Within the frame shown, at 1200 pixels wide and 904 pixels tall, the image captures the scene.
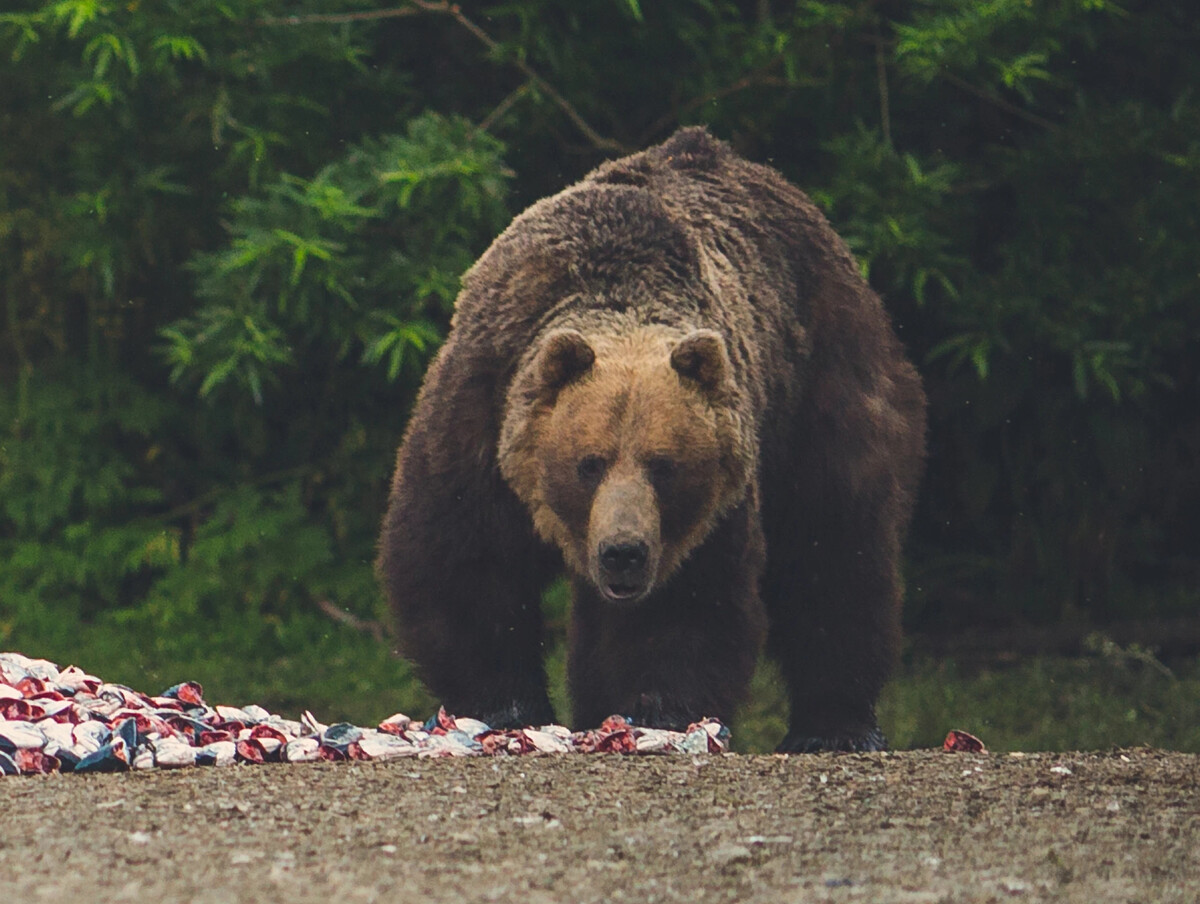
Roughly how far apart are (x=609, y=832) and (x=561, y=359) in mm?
1749

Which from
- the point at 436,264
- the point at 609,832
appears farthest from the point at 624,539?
the point at 436,264

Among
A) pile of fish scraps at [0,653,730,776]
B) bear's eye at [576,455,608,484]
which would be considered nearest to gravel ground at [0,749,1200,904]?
pile of fish scraps at [0,653,730,776]

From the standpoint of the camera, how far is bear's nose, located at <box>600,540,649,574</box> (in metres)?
4.77

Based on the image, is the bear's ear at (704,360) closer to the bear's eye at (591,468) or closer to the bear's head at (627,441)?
the bear's head at (627,441)

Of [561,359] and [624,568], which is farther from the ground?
[561,359]

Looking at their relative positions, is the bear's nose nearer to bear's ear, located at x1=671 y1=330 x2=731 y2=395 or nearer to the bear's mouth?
the bear's mouth

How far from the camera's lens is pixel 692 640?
5121mm

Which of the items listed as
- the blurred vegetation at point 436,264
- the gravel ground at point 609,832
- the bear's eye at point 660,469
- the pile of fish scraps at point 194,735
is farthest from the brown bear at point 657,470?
the blurred vegetation at point 436,264

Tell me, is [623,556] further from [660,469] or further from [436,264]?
[436,264]

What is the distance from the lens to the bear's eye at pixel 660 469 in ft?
16.3

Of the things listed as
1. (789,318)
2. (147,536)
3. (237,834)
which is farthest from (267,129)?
(237,834)

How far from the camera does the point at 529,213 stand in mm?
5559

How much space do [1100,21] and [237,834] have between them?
7214 mm

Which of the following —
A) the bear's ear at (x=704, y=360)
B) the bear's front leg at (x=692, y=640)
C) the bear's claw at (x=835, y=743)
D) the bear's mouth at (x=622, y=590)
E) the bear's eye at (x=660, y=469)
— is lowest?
the bear's claw at (x=835, y=743)
